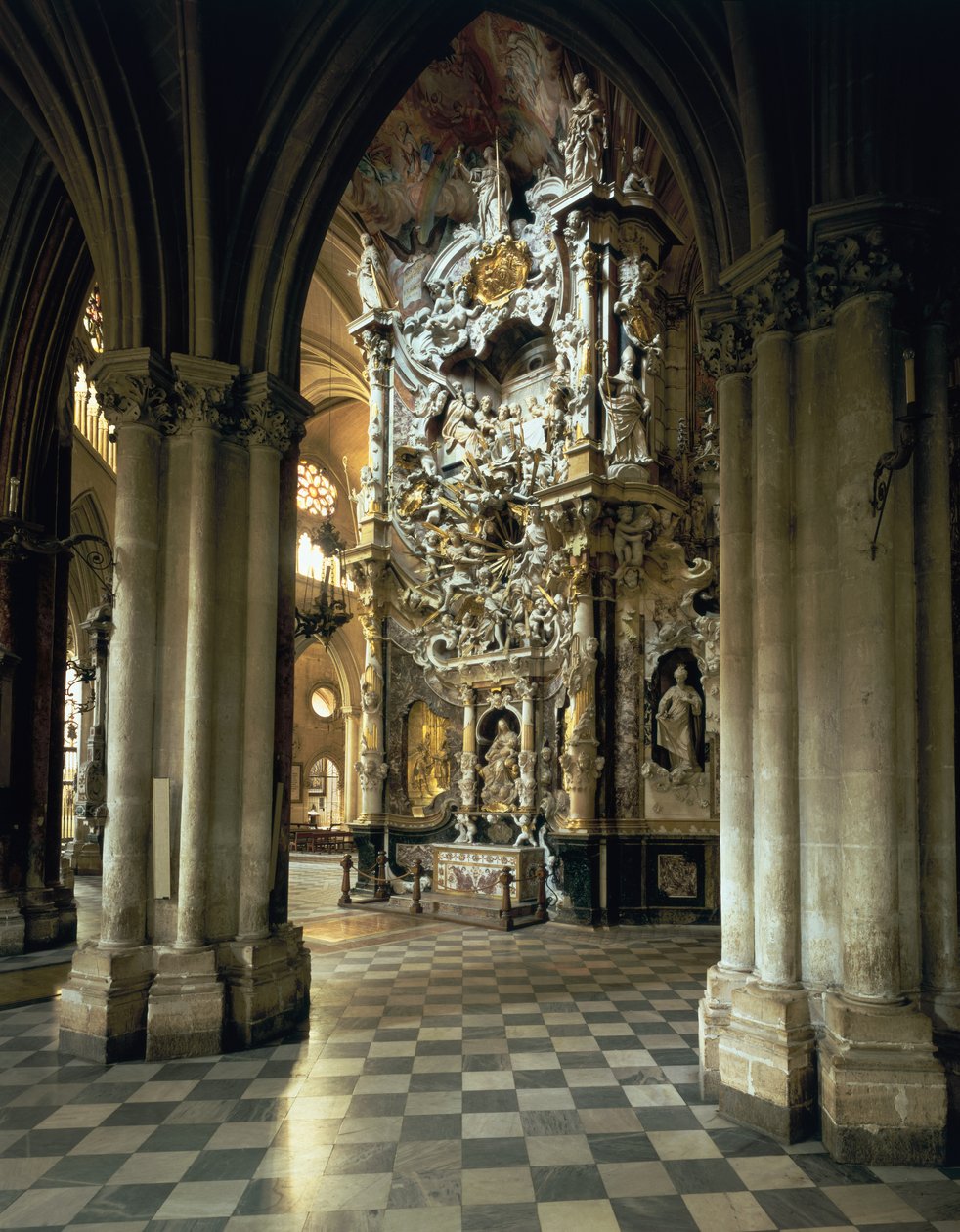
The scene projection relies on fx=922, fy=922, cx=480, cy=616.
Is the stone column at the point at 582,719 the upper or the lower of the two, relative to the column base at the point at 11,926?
upper

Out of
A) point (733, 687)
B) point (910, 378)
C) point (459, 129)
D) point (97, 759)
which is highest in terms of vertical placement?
point (459, 129)

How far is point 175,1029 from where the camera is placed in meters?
6.46

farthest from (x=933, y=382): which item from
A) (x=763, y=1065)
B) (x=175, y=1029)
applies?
(x=175, y=1029)

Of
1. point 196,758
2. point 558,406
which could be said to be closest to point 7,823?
point 196,758

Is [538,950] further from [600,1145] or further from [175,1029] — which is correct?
[600,1145]

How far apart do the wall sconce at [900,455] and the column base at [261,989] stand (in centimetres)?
512

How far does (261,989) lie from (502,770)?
826 cm

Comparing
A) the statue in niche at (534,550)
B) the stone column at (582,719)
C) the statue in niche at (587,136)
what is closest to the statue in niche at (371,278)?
the statue in niche at (587,136)

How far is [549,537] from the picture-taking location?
14031 mm

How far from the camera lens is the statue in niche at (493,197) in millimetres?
15242

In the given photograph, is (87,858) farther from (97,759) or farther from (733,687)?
(733,687)

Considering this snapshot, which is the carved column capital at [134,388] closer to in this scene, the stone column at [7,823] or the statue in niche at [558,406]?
the stone column at [7,823]

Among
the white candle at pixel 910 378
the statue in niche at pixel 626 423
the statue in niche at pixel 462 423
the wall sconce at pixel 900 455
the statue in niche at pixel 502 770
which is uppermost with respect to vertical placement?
the statue in niche at pixel 462 423

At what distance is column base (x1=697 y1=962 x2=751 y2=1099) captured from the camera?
18.2 ft
